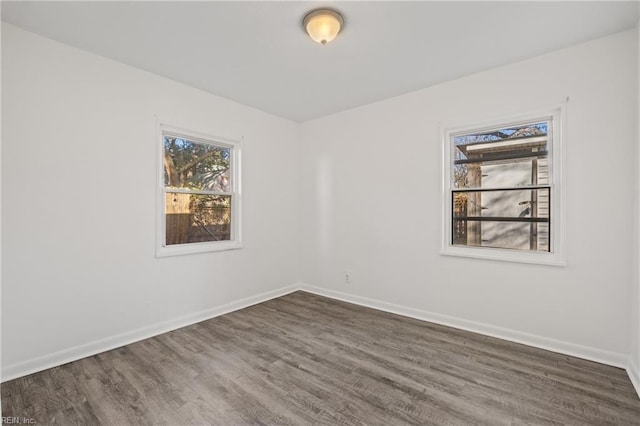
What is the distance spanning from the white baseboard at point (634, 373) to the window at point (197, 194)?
3.80 metres

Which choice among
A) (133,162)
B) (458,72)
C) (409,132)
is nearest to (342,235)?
(409,132)

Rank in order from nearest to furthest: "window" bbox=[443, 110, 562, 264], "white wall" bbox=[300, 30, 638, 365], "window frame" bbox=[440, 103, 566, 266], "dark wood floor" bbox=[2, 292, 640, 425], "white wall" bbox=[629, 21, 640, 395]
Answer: "dark wood floor" bbox=[2, 292, 640, 425], "white wall" bbox=[629, 21, 640, 395], "white wall" bbox=[300, 30, 638, 365], "window frame" bbox=[440, 103, 566, 266], "window" bbox=[443, 110, 562, 264]

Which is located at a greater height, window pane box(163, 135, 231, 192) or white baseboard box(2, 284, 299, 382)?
window pane box(163, 135, 231, 192)

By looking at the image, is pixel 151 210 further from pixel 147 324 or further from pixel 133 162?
pixel 147 324

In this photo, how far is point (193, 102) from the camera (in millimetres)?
3305

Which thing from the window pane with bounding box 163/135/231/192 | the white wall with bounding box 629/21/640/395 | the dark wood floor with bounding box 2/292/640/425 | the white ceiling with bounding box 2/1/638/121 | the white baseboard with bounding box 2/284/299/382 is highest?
the white ceiling with bounding box 2/1/638/121

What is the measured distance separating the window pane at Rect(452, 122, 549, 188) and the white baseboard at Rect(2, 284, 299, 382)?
3.11 metres

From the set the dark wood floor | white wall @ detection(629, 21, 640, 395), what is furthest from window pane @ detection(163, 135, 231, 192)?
white wall @ detection(629, 21, 640, 395)

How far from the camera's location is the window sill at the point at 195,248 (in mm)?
3060

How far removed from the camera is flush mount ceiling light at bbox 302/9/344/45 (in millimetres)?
2068

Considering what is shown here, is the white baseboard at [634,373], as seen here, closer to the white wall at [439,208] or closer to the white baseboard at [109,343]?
the white wall at [439,208]

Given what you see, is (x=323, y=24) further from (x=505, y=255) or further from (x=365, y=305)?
(x=365, y=305)

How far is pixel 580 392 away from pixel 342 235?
8.97ft

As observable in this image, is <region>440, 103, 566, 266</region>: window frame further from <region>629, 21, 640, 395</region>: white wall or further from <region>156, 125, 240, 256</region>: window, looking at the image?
<region>156, 125, 240, 256</region>: window
